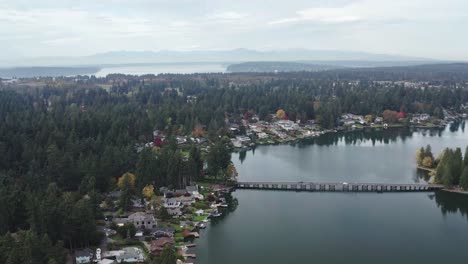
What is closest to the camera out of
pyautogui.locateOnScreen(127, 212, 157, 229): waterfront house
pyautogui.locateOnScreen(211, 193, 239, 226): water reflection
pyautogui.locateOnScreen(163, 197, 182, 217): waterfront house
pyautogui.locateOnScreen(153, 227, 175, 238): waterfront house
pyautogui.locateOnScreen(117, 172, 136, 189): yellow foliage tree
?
pyautogui.locateOnScreen(153, 227, 175, 238): waterfront house

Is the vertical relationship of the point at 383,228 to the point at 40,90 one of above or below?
below

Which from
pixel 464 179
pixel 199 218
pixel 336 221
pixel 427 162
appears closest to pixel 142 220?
pixel 199 218

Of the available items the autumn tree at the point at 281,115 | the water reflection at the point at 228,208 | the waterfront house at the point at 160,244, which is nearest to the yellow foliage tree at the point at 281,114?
the autumn tree at the point at 281,115

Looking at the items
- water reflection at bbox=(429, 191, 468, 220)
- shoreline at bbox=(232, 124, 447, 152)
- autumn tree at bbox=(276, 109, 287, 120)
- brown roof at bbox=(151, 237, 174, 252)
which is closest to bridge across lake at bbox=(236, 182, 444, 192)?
water reflection at bbox=(429, 191, 468, 220)

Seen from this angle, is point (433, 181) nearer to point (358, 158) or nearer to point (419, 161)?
point (419, 161)

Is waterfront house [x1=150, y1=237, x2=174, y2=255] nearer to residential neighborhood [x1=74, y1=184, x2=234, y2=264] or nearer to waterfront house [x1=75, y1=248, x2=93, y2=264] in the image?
residential neighborhood [x1=74, y1=184, x2=234, y2=264]

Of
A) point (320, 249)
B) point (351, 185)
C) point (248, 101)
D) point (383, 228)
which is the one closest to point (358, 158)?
point (351, 185)
